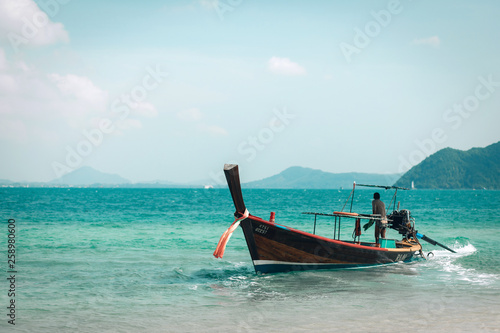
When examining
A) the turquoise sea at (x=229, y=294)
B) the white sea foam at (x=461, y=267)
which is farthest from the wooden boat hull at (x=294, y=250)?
the white sea foam at (x=461, y=267)

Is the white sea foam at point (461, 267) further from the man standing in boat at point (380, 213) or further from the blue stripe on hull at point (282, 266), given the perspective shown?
the blue stripe on hull at point (282, 266)

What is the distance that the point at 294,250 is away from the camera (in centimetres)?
1531

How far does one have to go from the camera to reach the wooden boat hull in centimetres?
1477

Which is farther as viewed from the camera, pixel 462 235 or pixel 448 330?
pixel 462 235

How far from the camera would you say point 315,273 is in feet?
51.7

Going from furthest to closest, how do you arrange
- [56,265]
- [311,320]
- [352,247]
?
[56,265] → [352,247] → [311,320]

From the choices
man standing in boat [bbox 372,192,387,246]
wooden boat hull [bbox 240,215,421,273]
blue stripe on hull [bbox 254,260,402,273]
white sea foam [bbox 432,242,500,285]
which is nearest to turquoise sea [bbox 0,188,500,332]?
white sea foam [bbox 432,242,500,285]

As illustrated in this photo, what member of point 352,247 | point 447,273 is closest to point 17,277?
point 352,247

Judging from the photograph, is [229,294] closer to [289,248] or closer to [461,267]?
[289,248]

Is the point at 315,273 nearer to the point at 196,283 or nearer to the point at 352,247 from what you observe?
the point at 352,247

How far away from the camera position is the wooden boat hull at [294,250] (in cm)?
1477

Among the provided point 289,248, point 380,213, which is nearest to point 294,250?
point 289,248

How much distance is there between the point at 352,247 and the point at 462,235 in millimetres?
18093

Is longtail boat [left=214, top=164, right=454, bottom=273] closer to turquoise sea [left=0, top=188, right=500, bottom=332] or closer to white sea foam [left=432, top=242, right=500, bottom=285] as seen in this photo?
turquoise sea [left=0, top=188, right=500, bottom=332]
